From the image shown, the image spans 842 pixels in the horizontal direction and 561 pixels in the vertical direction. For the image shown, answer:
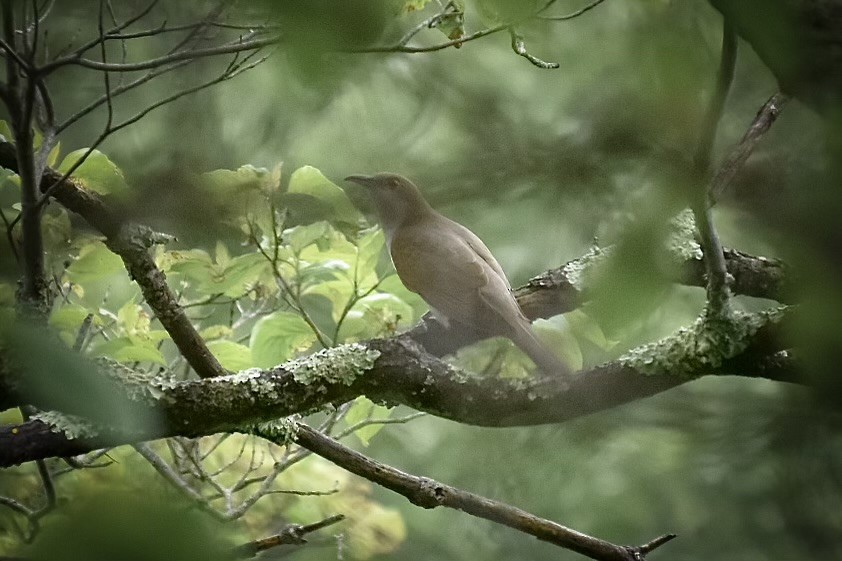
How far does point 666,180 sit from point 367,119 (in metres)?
0.47

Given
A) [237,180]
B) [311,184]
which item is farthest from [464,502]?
[237,180]

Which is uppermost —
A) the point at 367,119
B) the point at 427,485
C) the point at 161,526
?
the point at 367,119

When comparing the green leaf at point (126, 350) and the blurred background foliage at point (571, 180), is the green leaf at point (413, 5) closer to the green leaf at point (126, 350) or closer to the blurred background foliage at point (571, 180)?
the blurred background foliage at point (571, 180)

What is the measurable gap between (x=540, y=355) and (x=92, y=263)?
2.00ft

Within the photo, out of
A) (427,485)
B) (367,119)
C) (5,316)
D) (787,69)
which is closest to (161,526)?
(5,316)

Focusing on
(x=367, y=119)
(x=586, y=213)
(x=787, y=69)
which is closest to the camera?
(x=787, y=69)

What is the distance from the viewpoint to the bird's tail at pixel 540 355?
1.05 meters

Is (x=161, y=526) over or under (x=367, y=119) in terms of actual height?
under

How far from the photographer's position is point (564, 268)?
4.30 ft

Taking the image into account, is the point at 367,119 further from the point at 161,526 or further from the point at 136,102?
the point at 161,526

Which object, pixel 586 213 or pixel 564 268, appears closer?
pixel 586 213

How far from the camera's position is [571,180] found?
1.14 feet

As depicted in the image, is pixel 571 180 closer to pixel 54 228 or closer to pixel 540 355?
pixel 54 228

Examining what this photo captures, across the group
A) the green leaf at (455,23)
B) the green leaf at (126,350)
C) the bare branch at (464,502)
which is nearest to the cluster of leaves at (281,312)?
the green leaf at (126,350)
